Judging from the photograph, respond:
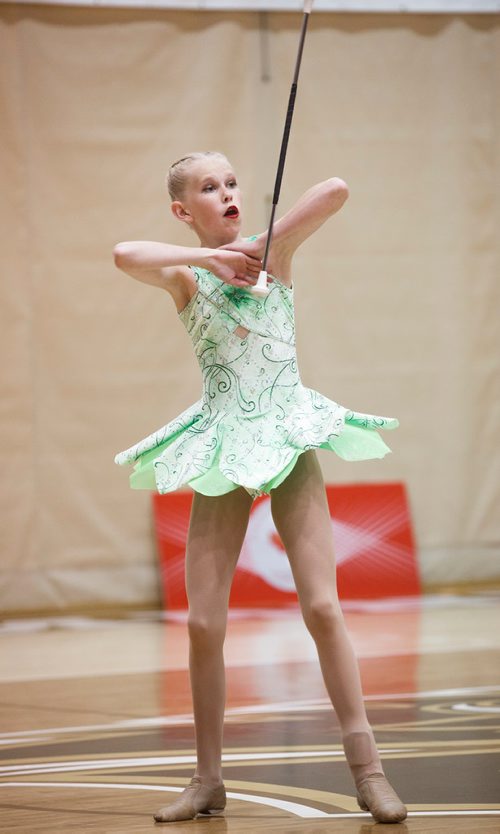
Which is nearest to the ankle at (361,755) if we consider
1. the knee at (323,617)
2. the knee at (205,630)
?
the knee at (323,617)

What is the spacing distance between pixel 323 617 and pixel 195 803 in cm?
46

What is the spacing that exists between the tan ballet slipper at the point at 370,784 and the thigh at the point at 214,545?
39 centimetres

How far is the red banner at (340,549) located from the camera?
6957 mm

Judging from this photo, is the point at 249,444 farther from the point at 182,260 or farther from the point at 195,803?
the point at 195,803

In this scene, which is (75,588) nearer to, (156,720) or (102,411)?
(102,411)

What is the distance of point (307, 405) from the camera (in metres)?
2.72

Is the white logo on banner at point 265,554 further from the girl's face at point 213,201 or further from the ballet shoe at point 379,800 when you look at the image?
the ballet shoe at point 379,800

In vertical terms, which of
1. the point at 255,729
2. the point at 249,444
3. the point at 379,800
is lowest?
the point at 379,800

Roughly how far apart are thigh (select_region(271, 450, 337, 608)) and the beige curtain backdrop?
445cm

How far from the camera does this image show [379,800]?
2.42 metres

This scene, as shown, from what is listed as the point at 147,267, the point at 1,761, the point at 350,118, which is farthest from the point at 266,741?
the point at 350,118

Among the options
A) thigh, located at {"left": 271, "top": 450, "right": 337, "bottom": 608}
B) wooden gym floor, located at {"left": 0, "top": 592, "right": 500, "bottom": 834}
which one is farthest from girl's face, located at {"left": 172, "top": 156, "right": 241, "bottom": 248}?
wooden gym floor, located at {"left": 0, "top": 592, "right": 500, "bottom": 834}

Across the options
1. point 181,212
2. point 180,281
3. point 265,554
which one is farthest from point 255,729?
point 265,554

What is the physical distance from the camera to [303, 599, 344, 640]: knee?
256cm
